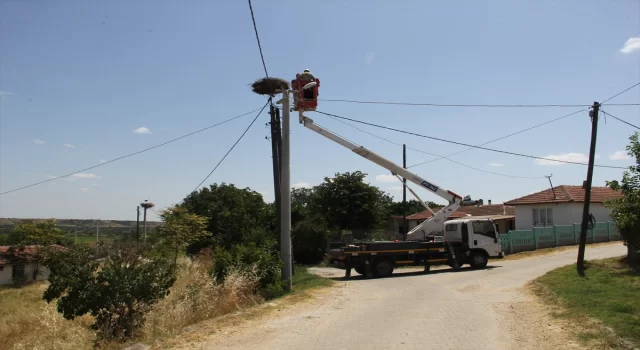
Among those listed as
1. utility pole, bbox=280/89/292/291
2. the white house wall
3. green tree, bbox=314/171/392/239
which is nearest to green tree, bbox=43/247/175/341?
utility pole, bbox=280/89/292/291

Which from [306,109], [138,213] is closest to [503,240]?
[306,109]

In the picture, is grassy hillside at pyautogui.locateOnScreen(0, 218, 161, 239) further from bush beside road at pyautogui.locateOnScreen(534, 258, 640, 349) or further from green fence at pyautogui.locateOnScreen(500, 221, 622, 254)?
bush beside road at pyautogui.locateOnScreen(534, 258, 640, 349)

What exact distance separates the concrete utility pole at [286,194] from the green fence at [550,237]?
1732cm

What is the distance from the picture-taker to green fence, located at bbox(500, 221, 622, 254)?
27.6 metres

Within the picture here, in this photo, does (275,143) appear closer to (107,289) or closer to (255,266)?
(255,266)

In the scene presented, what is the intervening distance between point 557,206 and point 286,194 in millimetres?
26341

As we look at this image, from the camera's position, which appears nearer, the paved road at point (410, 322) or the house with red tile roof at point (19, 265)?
the paved road at point (410, 322)

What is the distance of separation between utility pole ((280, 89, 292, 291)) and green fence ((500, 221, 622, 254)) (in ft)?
56.8

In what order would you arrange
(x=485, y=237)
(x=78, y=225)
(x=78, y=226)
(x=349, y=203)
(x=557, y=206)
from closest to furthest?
(x=485, y=237)
(x=349, y=203)
(x=557, y=206)
(x=78, y=226)
(x=78, y=225)

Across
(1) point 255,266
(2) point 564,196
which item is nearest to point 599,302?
(1) point 255,266

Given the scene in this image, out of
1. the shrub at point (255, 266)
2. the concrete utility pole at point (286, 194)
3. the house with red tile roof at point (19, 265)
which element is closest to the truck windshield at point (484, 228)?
the concrete utility pole at point (286, 194)

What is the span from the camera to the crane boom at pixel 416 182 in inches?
735

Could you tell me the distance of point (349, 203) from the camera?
3098 centimetres

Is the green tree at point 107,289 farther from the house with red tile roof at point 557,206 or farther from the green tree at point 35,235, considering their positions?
the green tree at point 35,235
